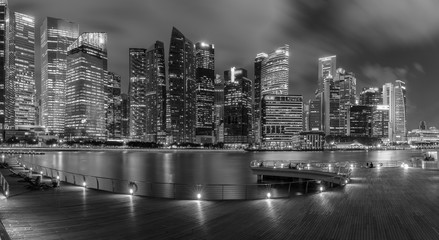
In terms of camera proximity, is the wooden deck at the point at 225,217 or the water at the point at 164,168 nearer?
the wooden deck at the point at 225,217

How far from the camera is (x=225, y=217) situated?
48.0 feet

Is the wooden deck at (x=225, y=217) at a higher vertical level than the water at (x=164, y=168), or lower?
higher

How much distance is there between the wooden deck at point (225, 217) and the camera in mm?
11906

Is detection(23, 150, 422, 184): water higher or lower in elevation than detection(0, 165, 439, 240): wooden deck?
lower

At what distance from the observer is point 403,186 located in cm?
2377

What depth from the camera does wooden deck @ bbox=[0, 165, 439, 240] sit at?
1191 centimetres

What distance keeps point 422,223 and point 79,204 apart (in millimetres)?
16311

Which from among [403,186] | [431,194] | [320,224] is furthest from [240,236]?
[403,186]

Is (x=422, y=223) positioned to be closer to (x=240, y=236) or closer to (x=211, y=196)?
(x=240, y=236)

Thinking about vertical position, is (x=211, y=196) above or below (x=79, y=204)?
below

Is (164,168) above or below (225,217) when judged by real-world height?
below

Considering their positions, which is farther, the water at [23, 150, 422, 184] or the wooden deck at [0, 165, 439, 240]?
the water at [23, 150, 422, 184]

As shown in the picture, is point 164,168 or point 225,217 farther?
point 164,168

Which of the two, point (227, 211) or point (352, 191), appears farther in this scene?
point (352, 191)
